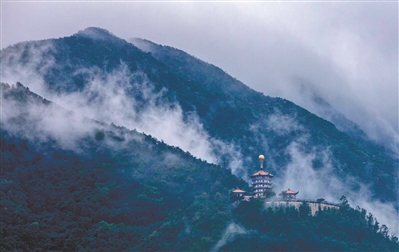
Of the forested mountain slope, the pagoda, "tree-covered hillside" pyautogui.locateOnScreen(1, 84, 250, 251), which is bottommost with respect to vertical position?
"tree-covered hillside" pyautogui.locateOnScreen(1, 84, 250, 251)

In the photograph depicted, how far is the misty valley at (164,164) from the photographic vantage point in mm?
91375

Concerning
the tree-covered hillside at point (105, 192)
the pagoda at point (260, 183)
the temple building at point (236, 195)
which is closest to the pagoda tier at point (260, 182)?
the pagoda at point (260, 183)

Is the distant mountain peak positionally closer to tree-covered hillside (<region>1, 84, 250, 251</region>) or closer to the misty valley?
the misty valley

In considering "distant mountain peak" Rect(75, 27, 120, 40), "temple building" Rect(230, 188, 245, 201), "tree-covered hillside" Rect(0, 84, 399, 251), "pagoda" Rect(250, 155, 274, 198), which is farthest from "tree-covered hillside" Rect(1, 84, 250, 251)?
"distant mountain peak" Rect(75, 27, 120, 40)

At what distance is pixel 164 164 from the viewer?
106312 mm

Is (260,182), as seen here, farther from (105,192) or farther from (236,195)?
(105,192)

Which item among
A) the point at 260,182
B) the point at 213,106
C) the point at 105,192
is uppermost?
the point at 213,106

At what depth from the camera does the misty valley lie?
300ft

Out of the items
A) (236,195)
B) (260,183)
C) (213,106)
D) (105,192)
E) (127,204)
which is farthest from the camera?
(213,106)

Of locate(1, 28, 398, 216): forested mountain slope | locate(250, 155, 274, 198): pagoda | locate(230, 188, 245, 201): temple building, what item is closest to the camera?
locate(230, 188, 245, 201): temple building

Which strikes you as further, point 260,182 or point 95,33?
point 95,33

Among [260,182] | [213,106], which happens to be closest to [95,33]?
[213,106]

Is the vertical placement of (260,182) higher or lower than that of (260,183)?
higher

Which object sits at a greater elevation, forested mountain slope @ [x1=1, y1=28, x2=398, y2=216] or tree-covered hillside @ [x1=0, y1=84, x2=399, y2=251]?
forested mountain slope @ [x1=1, y1=28, x2=398, y2=216]
